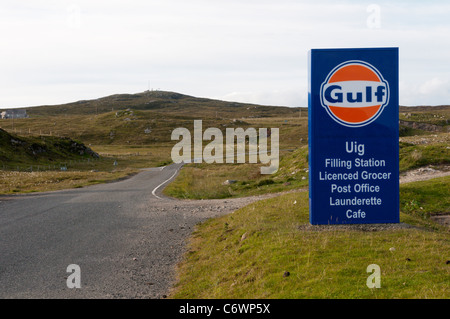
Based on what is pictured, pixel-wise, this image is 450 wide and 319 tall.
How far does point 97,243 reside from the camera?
13.1 m

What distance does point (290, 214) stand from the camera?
13.1m

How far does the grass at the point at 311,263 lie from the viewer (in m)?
6.81

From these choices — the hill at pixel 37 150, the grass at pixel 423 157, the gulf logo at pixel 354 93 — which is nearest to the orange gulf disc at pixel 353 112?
the gulf logo at pixel 354 93

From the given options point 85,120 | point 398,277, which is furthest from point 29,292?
point 85,120

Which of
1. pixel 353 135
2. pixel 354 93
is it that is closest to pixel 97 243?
pixel 353 135

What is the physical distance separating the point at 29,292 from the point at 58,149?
74049 mm

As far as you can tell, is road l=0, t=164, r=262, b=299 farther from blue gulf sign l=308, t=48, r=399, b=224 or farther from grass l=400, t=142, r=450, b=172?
grass l=400, t=142, r=450, b=172

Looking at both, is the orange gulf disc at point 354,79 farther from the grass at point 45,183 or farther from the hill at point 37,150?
the hill at point 37,150

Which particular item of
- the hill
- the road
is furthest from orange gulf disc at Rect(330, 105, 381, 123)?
the hill

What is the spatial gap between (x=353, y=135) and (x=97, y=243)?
797cm

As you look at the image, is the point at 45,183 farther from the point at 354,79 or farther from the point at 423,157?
the point at 354,79

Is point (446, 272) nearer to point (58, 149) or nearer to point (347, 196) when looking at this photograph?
point (347, 196)

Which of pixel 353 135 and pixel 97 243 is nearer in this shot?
pixel 353 135

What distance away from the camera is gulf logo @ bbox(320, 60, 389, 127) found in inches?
420
